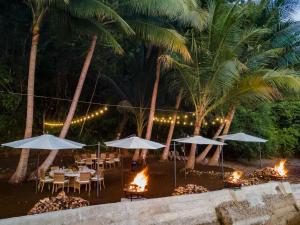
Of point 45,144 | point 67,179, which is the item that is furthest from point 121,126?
point 45,144

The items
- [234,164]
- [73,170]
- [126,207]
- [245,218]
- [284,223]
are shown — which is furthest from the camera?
[234,164]

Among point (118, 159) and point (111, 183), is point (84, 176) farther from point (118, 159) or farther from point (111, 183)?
point (118, 159)

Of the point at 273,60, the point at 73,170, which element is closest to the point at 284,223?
the point at 73,170

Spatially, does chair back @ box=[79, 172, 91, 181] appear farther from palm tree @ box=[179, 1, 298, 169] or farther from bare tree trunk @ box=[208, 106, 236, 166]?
bare tree trunk @ box=[208, 106, 236, 166]

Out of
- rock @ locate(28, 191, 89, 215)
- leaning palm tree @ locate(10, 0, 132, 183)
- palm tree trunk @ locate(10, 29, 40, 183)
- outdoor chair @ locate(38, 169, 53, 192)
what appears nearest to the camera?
rock @ locate(28, 191, 89, 215)

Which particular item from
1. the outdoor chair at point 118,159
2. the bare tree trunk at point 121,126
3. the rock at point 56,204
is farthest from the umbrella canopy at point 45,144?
the bare tree trunk at point 121,126

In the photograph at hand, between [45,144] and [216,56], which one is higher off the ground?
[216,56]

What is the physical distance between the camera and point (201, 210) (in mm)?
9008

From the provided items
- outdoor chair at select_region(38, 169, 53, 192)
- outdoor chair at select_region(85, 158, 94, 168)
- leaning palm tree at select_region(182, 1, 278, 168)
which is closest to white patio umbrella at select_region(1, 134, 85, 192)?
outdoor chair at select_region(38, 169, 53, 192)

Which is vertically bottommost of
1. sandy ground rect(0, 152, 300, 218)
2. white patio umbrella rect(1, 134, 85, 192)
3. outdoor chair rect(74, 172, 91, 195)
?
sandy ground rect(0, 152, 300, 218)

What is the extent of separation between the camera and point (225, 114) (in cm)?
1891

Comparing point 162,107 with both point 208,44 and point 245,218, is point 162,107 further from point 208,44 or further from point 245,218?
point 245,218

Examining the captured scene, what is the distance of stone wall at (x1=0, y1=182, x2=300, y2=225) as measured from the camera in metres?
6.86

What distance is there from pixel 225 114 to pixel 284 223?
28.9 ft
